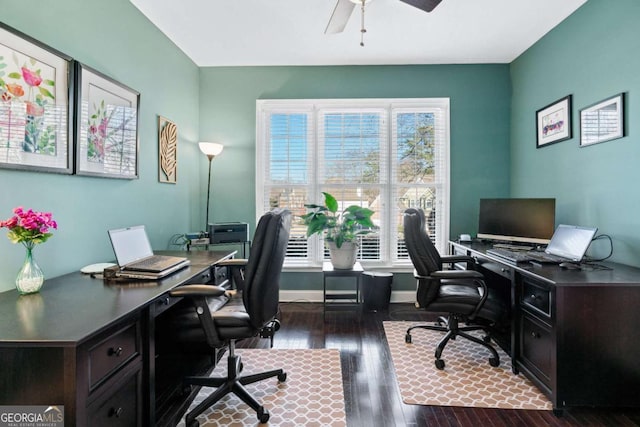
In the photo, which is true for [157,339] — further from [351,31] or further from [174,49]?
[351,31]

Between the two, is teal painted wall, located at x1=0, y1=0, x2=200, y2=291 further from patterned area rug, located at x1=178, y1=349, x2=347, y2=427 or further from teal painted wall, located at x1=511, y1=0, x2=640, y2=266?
teal painted wall, located at x1=511, y1=0, x2=640, y2=266

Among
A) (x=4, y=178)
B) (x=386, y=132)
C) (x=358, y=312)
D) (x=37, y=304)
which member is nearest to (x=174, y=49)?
(x=4, y=178)

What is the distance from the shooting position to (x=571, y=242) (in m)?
2.26

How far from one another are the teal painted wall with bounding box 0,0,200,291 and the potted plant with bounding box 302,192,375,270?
4.71 ft

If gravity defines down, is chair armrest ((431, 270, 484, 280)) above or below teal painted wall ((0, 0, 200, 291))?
below

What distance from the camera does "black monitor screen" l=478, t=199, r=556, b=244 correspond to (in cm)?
270

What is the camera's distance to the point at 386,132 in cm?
372

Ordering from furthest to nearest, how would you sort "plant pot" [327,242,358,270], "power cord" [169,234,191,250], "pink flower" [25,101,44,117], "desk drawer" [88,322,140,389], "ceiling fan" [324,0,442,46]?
"plant pot" [327,242,358,270]
"power cord" [169,234,191,250]
"ceiling fan" [324,0,442,46]
"pink flower" [25,101,44,117]
"desk drawer" [88,322,140,389]

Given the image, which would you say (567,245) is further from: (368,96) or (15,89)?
(15,89)

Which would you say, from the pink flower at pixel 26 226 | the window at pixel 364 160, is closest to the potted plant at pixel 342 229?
the window at pixel 364 160

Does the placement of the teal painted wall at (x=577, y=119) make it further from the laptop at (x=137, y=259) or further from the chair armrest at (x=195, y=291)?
the laptop at (x=137, y=259)

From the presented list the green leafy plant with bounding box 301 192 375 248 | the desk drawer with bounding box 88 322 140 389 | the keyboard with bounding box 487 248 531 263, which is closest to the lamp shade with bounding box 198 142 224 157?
the green leafy plant with bounding box 301 192 375 248

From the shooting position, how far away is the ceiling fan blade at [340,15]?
2.17m

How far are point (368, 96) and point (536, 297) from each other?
8.85ft
